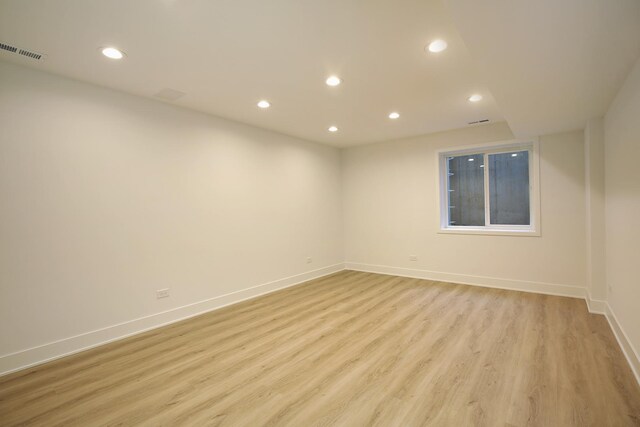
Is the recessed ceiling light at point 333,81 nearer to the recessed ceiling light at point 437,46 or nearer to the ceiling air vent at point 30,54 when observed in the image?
the recessed ceiling light at point 437,46

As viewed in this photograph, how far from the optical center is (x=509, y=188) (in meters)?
4.80

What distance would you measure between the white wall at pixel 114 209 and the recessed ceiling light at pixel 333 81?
184 centimetres

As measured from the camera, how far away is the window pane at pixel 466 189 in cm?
508

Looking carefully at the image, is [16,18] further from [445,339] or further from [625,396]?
[625,396]

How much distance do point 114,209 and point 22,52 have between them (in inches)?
57.1

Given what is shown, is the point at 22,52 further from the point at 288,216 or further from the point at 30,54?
the point at 288,216

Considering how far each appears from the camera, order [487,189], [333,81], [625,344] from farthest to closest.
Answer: [487,189] → [333,81] → [625,344]

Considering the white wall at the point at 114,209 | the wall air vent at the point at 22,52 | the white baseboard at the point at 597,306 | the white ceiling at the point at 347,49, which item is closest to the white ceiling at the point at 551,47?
the white ceiling at the point at 347,49

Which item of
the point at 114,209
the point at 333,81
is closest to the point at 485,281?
the point at 333,81

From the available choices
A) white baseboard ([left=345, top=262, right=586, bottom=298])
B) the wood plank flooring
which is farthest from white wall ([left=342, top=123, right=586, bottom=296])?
the wood plank flooring

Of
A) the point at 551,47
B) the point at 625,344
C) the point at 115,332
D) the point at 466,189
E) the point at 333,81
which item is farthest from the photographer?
the point at 466,189

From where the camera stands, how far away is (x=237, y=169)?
4.34 metres

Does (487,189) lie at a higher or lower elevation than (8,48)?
lower

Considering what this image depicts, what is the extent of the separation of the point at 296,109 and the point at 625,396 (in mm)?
3895
